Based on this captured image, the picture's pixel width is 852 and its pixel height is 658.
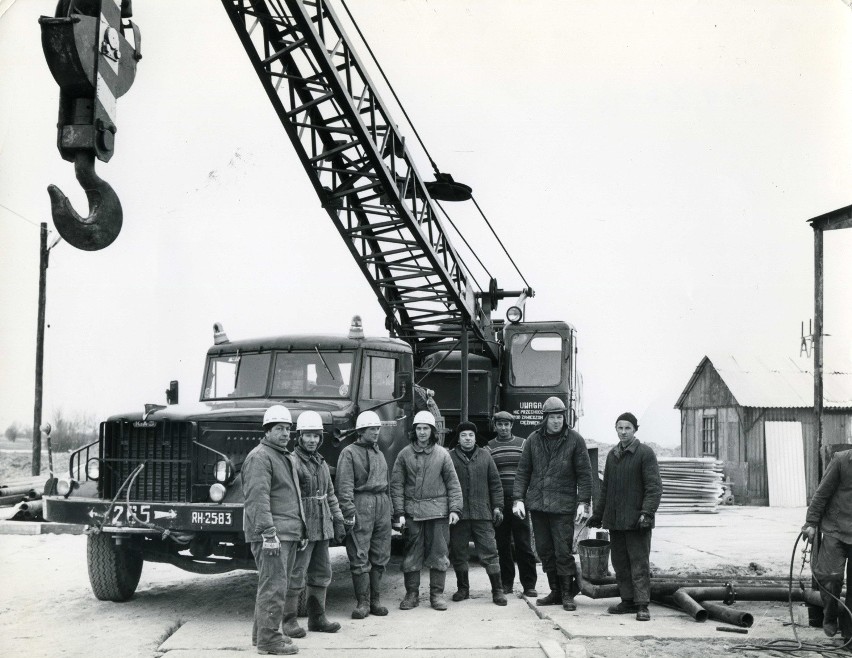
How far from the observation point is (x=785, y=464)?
2300 cm

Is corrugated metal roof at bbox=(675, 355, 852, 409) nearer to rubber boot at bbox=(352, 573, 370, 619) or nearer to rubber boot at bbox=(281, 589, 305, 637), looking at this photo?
rubber boot at bbox=(352, 573, 370, 619)

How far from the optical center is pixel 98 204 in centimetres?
362

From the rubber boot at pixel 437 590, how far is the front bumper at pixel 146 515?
2.04 meters

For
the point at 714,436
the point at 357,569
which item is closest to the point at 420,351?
the point at 357,569

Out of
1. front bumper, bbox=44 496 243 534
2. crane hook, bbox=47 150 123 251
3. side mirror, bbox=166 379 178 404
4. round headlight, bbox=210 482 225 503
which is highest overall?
crane hook, bbox=47 150 123 251

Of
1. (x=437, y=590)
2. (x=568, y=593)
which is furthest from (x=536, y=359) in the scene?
(x=437, y=590)

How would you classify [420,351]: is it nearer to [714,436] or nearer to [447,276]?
[447,276]

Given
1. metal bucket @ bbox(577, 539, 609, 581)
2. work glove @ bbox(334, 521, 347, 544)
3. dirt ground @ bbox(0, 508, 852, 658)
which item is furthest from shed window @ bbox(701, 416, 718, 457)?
work glove @ bbox(334, 521, 347, 544)

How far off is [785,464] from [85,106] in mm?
22834

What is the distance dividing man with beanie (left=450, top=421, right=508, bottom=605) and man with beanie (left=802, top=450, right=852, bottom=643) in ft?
9.31

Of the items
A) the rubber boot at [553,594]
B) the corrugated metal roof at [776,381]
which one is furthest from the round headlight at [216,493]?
the corrugated metal roof at [776,381]

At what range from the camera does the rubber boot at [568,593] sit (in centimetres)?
781

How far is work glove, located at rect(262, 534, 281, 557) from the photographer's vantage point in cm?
607

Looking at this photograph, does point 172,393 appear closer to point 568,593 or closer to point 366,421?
point 366,421
